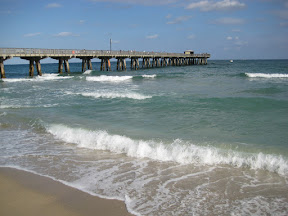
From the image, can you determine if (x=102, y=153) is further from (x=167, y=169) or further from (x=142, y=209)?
(x=142, y=209)

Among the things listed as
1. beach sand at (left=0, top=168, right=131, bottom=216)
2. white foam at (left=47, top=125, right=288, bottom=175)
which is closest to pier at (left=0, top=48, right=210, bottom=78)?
white foam at (left=47, top=125, right=288, bottom=175)

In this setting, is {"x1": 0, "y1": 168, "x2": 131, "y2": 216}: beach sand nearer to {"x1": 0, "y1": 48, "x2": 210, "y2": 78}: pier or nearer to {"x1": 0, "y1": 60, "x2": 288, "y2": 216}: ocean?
{"x1": 0, "y1": 60, "x2": 288, "y2": 216}: ocean

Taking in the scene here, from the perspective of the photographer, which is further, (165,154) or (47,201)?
(165,154)

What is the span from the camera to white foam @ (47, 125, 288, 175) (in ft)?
18.3

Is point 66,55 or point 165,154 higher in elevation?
point 66,55

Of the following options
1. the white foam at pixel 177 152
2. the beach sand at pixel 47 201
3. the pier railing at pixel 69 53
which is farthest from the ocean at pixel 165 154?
the pier railing at pixel 69 53

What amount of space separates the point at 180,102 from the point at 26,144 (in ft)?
25.7

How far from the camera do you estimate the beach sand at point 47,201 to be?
3771 millimetres

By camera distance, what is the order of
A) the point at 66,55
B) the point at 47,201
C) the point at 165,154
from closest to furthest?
the point at 47,201, the point at 165,154, the point at 66,55

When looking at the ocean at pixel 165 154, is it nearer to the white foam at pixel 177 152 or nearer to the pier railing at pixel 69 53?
the white foam at pixel 177 152

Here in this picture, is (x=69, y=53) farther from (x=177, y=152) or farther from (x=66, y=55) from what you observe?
(x=177, y=152)

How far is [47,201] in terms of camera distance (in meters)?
4.12

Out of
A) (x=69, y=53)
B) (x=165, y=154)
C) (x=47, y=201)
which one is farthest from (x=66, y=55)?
(x=47, y=201)

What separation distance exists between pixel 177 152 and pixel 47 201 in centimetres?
310
